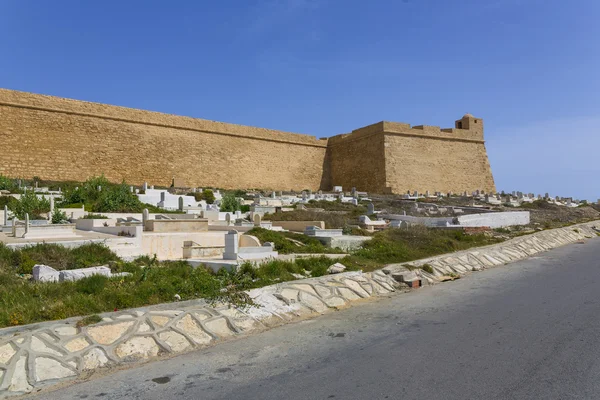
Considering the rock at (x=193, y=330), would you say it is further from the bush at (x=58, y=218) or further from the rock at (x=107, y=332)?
the bush at (x=58, y=218)

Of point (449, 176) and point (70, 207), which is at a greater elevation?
point (449, 176)

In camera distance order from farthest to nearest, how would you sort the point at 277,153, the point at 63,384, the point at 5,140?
1. the point at 277,153
2. the point at 5,140
3. the point at 63,384

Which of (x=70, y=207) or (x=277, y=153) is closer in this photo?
(x=70, y=207)

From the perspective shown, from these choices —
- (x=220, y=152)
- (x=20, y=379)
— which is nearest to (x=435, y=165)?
(x=220, y=152)

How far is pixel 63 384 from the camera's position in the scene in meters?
3.39

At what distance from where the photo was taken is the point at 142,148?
30672 millimetres

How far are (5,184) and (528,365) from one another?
69.9 feet

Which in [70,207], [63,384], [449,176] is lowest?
[63,384]

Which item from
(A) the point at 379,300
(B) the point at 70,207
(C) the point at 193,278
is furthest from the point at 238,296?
(B) the point at 70,207

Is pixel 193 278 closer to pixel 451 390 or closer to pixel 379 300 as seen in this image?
pixel 379 300

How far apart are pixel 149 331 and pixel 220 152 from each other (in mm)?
30955

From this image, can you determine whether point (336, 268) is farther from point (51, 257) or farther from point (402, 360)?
point (51, 257)

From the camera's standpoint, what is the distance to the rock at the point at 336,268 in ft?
24.2

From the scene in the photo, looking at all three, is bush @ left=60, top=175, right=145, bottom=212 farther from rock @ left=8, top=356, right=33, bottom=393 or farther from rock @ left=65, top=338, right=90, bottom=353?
rock @ left=8, top=356, right=33, bottom=393
